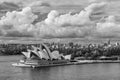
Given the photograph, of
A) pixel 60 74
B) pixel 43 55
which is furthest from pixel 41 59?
pixel 60 74

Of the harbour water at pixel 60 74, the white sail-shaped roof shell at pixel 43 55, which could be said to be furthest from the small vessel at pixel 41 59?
the harbour water at pixel 60 74

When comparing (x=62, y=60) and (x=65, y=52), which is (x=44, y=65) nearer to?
(x=62, y=60)

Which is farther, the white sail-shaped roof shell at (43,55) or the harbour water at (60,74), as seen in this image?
the white sail-shaped roof shell at (43,55)

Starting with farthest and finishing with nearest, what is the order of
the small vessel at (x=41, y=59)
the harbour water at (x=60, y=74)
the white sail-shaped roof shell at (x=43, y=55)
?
the white sail-shaped roof shell at (x=43, y=55)
the small vessel at (x=41, y=59)
the harbour water at (x=60, y=74)

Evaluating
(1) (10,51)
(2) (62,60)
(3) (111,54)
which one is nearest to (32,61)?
(2) (62,60)

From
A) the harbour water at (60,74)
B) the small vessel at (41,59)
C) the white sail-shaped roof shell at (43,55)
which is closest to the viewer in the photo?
the harbour water at (60,74)

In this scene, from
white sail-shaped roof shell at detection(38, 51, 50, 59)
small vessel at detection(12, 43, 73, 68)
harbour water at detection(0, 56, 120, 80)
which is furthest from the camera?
white sail-shaped roof shell at detection(38, 51, 50, 59)

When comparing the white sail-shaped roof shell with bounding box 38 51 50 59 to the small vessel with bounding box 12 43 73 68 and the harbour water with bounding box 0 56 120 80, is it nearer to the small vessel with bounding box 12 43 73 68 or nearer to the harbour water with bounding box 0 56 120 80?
the small vessel with bounding box 12 43 73 68

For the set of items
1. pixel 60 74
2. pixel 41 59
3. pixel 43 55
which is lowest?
pixel 60 74

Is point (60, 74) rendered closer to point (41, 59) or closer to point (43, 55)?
point (41, 59)

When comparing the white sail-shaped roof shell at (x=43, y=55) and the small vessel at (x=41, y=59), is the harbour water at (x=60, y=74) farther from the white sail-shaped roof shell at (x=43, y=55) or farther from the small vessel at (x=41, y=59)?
the white sail-shaped roof shell at (x=43, y=55)

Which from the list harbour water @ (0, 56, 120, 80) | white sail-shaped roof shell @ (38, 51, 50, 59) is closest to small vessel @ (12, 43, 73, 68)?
white sail-shaped roof shell @ (38, 51, 50, 59)
